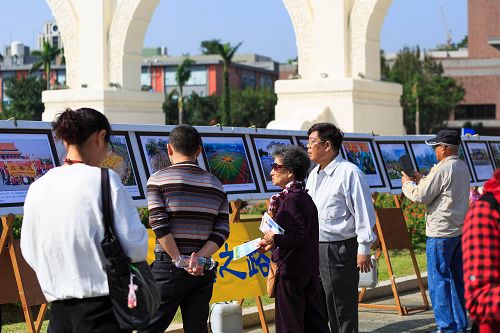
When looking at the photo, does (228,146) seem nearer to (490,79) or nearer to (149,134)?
(149,134)

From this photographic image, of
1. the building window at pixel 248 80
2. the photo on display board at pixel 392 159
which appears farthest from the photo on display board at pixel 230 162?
the building window at pixel 248 80

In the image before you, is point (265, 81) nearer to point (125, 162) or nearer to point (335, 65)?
point (335, 65)

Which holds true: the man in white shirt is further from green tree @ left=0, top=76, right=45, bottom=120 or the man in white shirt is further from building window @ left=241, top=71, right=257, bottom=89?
building window @ left=241, top=71, right=257, bottom=89

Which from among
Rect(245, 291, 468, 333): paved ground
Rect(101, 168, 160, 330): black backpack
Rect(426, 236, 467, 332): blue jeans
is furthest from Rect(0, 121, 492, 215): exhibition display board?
Rect(101, 168, 160, 330): black backpack

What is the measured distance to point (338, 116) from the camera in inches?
732

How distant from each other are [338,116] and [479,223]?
15.3 meters

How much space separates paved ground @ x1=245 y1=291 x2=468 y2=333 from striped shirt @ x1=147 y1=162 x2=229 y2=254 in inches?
128

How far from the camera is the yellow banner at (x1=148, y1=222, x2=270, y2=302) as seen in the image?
319 inches

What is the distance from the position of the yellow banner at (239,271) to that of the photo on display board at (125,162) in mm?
934

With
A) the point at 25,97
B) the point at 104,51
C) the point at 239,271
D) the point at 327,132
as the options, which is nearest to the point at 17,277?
the point at 239,271

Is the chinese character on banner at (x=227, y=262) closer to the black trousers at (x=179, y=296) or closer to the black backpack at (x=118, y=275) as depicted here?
the black trousers at (x=179, y=296)

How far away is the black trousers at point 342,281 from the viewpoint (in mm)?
7258

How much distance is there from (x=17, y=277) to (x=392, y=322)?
163 inches

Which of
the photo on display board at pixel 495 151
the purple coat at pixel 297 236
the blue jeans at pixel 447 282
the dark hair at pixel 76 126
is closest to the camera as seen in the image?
the dark hair at pixel 76 126
